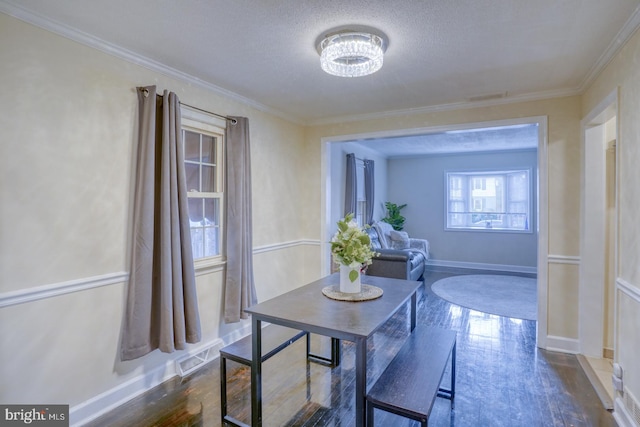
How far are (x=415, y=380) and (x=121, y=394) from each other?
2.01 m

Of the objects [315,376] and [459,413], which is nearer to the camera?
[459,413]

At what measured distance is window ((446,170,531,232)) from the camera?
270 inches

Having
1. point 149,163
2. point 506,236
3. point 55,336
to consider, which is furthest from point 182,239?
point 506,236

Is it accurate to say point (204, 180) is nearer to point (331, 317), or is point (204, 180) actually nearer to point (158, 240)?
point (158, 240)

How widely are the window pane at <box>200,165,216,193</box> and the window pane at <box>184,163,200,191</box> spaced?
0.21 feet

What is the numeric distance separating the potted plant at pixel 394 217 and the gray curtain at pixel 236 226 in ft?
15.6

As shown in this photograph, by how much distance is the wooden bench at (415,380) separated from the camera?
5.09 feet

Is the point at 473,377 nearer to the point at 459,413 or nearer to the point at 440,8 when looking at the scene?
the point at 459,413

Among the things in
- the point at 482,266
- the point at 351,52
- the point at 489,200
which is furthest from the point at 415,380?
the point at 489,200

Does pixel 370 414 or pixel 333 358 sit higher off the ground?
pixel 370 414

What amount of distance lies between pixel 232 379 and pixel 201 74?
2.49 metres

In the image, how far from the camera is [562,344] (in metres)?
3.12

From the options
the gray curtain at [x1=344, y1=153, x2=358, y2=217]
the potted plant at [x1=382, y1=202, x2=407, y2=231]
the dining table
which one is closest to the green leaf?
the dining table

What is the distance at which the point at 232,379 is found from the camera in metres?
2.60
